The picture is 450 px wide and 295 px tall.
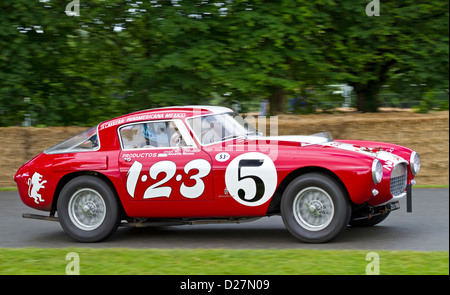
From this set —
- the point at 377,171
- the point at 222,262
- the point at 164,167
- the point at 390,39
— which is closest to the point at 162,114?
the point at 164,167

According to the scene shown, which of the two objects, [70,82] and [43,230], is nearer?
[43,230]

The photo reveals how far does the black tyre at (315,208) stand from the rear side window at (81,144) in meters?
2.43

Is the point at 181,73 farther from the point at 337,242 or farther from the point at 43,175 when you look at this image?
the point at 337,242

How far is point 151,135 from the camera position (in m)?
7.85

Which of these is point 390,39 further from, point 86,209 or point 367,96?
point 86,209

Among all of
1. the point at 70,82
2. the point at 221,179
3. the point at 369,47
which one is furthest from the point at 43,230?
the point at 369,47

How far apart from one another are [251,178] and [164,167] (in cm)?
101

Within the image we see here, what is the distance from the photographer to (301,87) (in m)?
15.6

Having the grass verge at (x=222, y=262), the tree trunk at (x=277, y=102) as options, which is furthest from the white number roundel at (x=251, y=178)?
the tree trunk at (x=277, y=102)

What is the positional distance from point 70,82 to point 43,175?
8205mm

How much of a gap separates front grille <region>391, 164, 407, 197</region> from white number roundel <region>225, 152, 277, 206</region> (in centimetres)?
129

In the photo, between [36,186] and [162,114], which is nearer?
[162,114]
